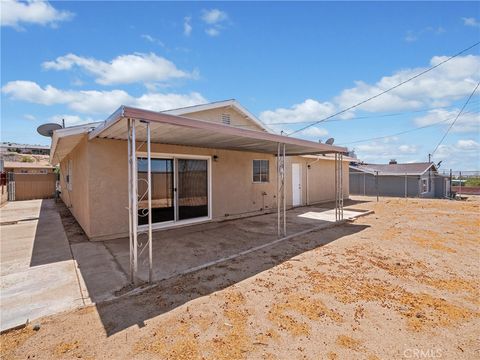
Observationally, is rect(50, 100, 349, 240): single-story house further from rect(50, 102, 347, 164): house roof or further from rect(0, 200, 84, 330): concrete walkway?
rect(0, 200, 84, 330): concrete walkway

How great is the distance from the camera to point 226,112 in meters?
9.91

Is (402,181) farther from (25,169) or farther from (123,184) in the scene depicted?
(25,169)

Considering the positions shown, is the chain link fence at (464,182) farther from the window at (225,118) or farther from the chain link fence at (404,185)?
the window at (225,118)

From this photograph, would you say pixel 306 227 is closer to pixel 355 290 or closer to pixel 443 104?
pixel 355 290

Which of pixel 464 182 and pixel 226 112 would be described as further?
pixel 464 182

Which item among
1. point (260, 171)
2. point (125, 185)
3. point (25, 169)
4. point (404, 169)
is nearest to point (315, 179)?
point (260, 171)

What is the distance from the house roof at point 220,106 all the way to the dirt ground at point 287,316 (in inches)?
218

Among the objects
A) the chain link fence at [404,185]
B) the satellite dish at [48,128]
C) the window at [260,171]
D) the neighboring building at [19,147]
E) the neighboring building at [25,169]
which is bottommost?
the chain link fence at [404,185]

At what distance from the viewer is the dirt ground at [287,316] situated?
2.47m

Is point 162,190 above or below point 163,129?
below

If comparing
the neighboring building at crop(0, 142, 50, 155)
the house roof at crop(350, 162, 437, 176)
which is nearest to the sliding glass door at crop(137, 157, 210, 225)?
the house roof at crop(350, 162, 437, 176)

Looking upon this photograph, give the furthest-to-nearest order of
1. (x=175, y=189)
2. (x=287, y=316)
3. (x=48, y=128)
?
(x=48, y=128), (x=175, y=189), (x=287, y=316)

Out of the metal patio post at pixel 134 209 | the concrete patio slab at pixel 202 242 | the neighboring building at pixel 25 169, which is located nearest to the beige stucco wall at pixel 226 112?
the concrete patio slab at pixel 202 242

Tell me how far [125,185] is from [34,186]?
1563cm
